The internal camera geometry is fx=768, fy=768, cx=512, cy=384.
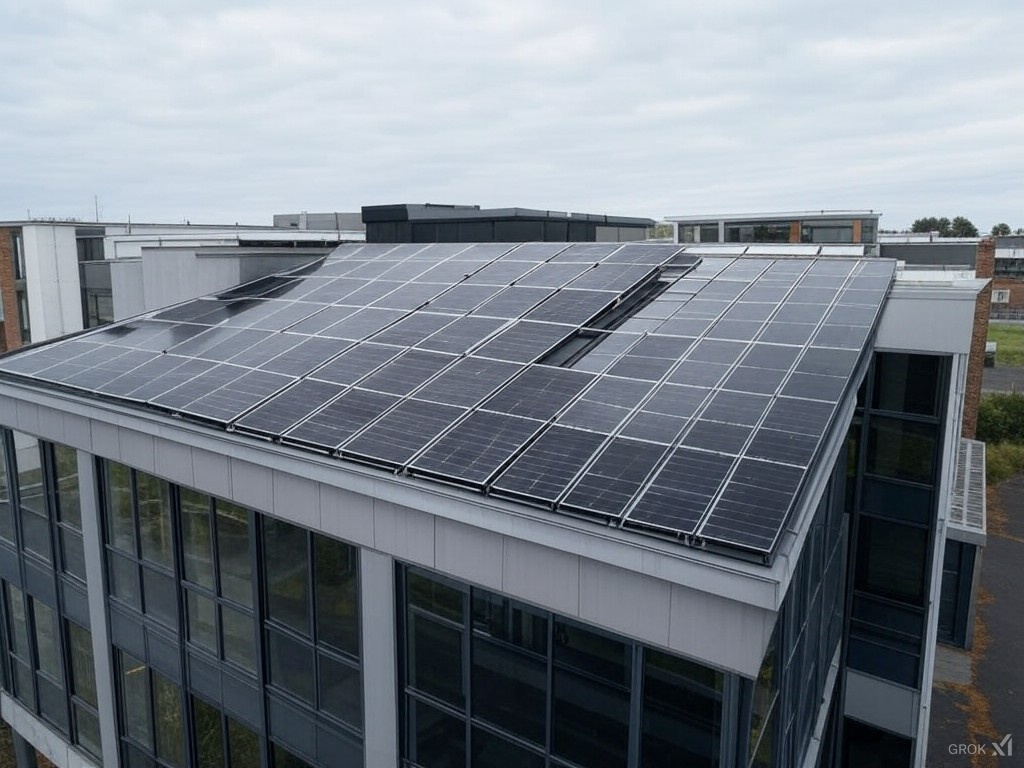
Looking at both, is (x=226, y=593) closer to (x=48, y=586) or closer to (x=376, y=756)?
(x=376, y=756)

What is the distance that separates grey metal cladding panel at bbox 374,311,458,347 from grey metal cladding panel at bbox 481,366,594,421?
3.31 meters

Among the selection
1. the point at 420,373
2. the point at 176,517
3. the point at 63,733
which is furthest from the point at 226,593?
the point at 63,733

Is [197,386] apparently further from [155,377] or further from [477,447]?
[477,447]

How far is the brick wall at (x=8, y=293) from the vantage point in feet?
150

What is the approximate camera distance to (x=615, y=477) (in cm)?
1010

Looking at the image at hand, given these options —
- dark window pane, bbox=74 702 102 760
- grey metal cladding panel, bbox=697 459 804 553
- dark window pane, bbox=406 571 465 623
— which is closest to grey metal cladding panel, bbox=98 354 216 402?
dark window pane, bbox=406 571 465 623

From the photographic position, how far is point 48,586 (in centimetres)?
1847

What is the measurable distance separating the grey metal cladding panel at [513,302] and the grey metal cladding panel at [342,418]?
4172mm

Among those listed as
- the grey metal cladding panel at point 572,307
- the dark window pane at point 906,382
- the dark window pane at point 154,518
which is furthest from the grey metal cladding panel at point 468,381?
the dark window pane at point 906,382

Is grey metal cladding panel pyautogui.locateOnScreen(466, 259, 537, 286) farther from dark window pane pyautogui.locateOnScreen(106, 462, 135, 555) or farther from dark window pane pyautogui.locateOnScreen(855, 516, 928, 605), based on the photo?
dark window pane pyautogui.locateOnScreen(855, 516, 928, 605)

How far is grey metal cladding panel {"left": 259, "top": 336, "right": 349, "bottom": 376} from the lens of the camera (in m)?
15.4

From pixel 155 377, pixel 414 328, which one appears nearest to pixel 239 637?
pixel 155 377

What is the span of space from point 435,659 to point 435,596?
1027 millimetres

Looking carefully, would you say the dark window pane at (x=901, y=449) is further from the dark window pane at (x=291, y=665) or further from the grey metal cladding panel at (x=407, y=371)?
the dark window pane at (x=291, y=665)
